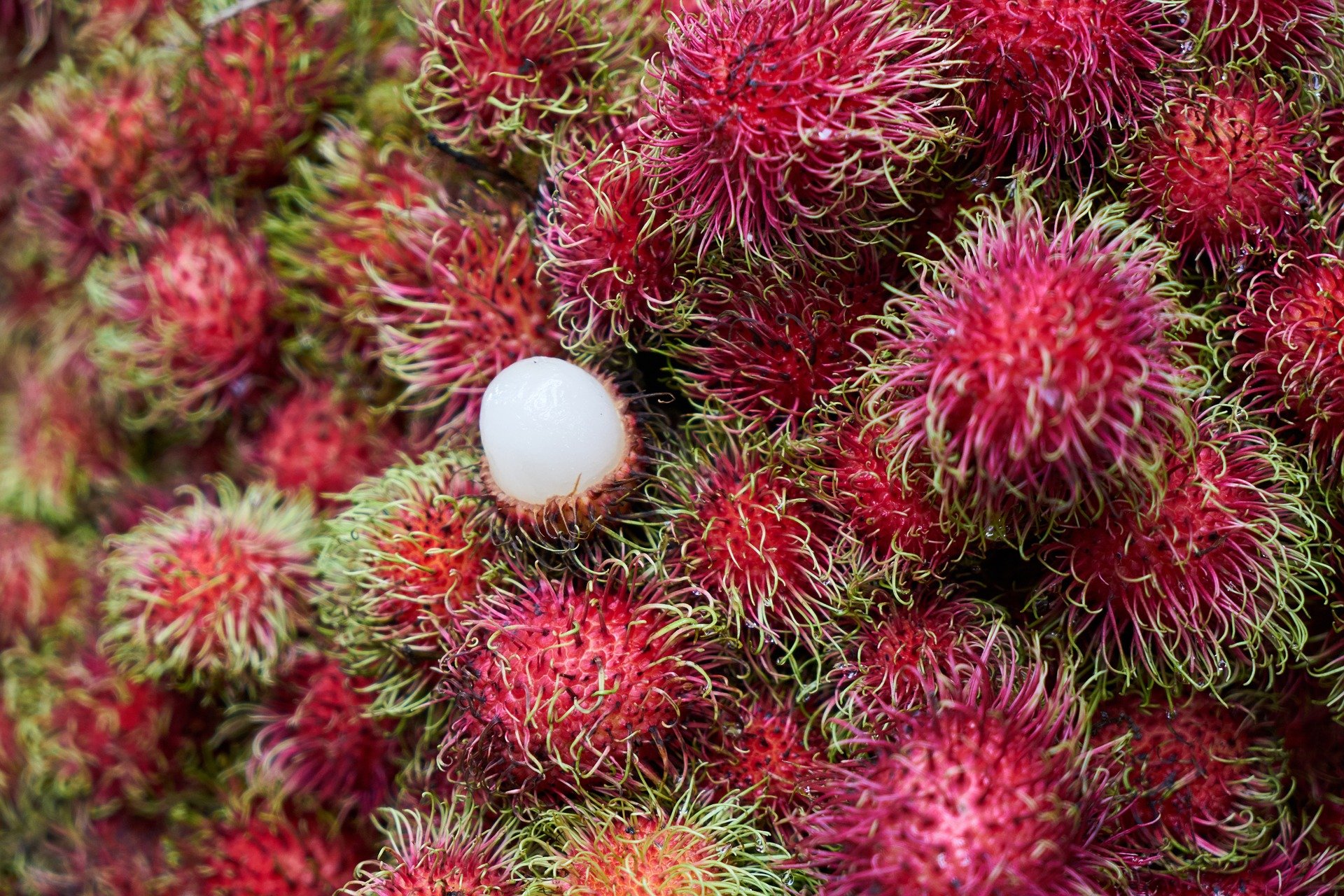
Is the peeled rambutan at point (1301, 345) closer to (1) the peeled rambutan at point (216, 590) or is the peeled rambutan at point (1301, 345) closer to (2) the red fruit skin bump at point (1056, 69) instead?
Answer: (2) the red fruit skin bump at point (1056, 69)

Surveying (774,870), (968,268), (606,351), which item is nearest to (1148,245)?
(968,268)

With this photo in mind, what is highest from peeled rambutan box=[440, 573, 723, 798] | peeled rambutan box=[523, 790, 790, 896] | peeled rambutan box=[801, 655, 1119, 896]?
peeled rambutan box=[801, 655, 1119, 896]

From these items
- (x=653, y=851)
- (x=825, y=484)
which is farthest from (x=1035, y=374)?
(x=653, y=851)

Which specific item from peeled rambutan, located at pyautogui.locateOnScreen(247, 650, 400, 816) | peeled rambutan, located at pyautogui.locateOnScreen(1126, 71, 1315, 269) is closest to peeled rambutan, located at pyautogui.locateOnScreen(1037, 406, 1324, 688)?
peeled rambutan, located at pyautogui.locateOnScreen(1126, 71, 1315, 269)

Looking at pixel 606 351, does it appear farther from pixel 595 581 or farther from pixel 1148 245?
pixel 1148 245

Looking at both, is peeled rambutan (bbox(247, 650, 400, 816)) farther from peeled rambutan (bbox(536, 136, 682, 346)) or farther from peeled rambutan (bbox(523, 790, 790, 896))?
peeled rambutan (bbox(536, 136, 682, 346))

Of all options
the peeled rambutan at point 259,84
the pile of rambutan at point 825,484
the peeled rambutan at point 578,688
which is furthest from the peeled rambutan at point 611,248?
the peeled rambutan at point 259,84

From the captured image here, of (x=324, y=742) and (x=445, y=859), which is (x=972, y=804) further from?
(x=324, y=742)
